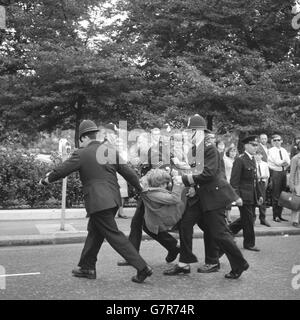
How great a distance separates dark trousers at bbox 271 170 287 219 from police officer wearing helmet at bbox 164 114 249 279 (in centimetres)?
532

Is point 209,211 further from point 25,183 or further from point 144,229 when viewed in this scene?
point 25,183

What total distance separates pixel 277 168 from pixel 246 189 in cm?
382

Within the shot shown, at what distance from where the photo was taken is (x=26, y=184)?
459 inches

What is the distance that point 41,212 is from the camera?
1148 centimetres

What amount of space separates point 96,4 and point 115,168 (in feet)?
44.5

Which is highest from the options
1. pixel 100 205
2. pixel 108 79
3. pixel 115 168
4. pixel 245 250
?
pixel 108 79

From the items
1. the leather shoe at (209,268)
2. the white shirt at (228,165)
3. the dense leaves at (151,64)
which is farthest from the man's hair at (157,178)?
→ the dense leaves at (151,64)

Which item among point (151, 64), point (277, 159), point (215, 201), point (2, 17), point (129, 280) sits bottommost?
point (129, 280)

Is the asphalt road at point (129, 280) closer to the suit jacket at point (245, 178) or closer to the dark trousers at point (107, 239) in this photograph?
the dark trousers at point (107, 239)

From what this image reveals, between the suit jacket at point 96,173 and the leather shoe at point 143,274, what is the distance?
0.83 metres

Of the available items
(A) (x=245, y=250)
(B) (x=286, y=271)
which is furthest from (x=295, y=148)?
(B) (x=286, y=271)

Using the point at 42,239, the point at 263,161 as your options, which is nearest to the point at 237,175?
the point at 263,161

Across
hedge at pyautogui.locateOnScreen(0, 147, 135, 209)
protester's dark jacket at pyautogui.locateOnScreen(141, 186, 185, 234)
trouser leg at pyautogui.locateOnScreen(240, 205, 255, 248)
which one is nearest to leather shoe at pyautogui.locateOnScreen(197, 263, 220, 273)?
protester's dark jacket at pyautogui.locateOnScreen(141, 186, 185, 234)
